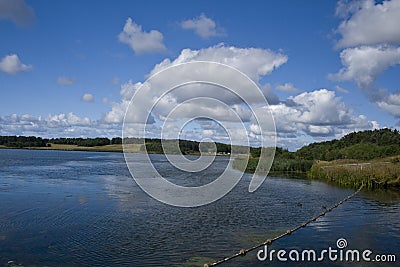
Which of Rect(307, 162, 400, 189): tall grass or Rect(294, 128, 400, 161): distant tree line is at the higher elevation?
Rect(294, 128, 400, 161): distant tree line

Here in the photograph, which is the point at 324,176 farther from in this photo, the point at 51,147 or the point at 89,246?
the point at 51,147

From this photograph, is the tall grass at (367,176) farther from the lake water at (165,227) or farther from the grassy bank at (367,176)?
the lake water at (165,227)

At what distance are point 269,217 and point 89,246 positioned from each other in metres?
8.68

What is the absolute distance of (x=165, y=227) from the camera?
15.0 m

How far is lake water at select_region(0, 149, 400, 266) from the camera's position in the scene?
11414 mm

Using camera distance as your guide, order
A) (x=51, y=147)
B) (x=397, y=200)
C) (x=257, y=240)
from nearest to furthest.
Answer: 1. (x=257, y=240)
2. (x=397, y=200)
3. (x=51, y=147)

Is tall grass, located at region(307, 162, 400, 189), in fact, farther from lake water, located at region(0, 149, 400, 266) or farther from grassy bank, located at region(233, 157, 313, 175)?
grassy bank, located at region(233, 157, 313, 175)

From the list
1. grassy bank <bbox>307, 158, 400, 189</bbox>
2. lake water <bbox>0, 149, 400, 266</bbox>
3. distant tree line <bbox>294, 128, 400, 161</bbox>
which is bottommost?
lake water <bbox>0, 149, 400, 266</bbox>

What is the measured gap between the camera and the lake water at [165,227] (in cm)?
1141

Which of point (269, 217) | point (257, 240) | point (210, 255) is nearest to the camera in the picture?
point (210, 255)

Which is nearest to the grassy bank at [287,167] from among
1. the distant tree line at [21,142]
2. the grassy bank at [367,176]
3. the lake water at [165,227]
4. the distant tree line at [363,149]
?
the distant tree line at [363,149]

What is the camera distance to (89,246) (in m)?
12.4

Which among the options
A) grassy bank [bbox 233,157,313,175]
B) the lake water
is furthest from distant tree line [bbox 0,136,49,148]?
the lake water

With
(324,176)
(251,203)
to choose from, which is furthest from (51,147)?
(251,203)
